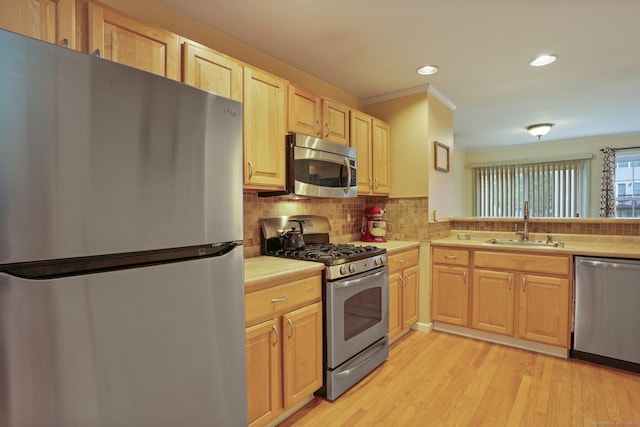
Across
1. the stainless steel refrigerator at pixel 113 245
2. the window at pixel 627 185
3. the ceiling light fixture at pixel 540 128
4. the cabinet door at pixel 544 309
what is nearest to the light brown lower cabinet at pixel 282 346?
the stainless steel refrigerator at pixel 113 245

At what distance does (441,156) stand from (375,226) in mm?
1043

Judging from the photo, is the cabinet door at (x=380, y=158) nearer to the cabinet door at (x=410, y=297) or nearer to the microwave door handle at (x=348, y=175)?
the microwave door handle at (x=348, y=175)

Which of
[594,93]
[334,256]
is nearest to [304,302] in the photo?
[334,256]

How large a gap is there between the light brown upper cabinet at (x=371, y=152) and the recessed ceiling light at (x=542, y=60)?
1302 millimetres

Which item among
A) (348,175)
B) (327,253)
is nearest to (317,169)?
(348,175)

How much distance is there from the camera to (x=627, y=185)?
5.70 m

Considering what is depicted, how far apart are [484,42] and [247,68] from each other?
1.64 metres

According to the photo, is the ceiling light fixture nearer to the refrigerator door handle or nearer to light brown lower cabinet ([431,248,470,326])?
light brown lower cabinet ([431,248,470,326])

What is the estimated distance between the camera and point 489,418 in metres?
1.95

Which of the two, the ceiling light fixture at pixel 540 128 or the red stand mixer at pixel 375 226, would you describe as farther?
the ceiling light fixture at pixel 540 128

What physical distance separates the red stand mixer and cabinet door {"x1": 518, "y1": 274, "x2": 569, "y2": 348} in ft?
4.05

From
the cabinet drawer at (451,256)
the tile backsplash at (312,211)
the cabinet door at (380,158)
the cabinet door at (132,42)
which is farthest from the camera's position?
the cabinet door at (380,158)

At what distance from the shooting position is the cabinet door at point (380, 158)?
3.26 m

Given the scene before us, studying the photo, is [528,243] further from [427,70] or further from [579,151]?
[579,151]
